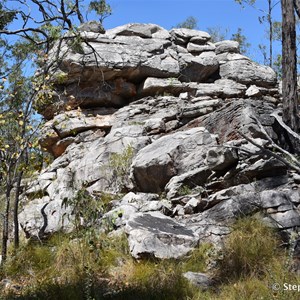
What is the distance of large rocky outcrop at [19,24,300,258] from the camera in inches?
251

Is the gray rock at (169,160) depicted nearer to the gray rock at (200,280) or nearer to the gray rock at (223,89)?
the gray rock at (200,280)

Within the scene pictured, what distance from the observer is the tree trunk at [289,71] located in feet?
29.5

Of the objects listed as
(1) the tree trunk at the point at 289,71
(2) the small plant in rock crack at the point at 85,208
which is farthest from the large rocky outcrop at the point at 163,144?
(1) the tree trunk at the point at 289,71

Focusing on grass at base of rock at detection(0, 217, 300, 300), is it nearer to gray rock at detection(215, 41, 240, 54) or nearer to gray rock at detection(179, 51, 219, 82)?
gray rock at detection(179, 51, 219, 82)

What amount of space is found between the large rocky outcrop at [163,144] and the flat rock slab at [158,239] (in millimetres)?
14

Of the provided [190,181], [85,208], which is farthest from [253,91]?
[85,208]

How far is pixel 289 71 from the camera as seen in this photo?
9219mm

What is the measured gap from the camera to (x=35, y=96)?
7727 millimetres

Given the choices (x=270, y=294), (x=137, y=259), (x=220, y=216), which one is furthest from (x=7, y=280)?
(x=270, y=294)

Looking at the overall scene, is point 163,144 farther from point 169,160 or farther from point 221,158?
point 221,158

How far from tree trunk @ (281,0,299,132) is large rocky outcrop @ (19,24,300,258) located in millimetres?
396

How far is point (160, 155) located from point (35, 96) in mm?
2724

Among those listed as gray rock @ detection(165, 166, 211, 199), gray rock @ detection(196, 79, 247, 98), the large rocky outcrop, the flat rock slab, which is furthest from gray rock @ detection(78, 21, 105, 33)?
the flat rock slab

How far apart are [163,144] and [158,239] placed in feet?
12.2
